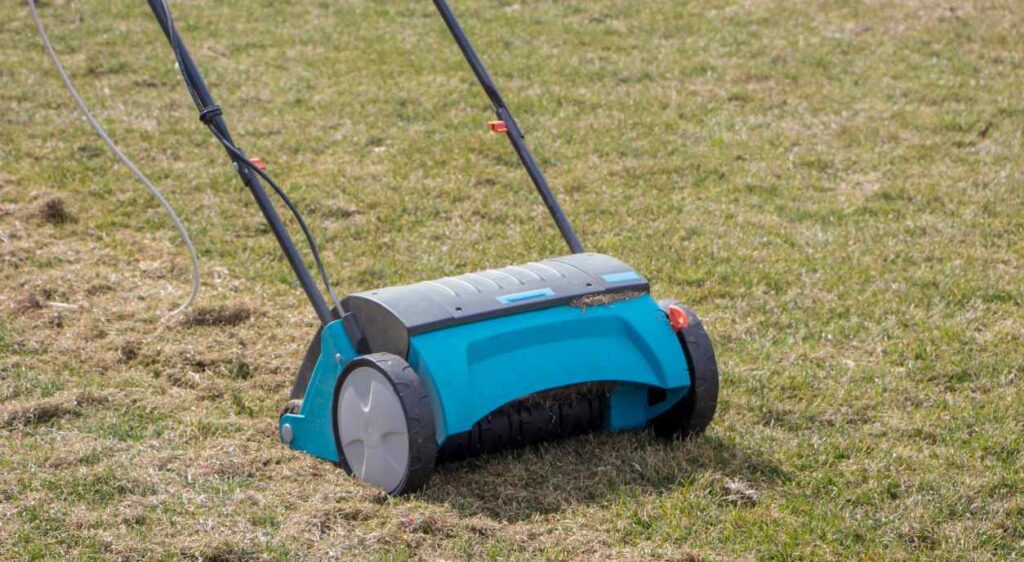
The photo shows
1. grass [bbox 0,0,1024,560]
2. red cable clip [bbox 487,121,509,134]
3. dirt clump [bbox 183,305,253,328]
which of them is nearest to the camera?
grass [bbox 0,0,1024,560]

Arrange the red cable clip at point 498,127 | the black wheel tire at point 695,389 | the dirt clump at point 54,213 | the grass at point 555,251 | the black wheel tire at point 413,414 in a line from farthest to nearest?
the dirt clump at point 54,213 → the red cable clip at point 498,127 → the black wheel tire at point 695,389 → the grass at point 555,251 → the black wheel tire at point 413,414

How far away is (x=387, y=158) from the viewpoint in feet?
24.7

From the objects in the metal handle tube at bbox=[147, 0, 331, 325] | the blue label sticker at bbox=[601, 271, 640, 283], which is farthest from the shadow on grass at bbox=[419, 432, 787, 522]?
the metal handle tube at bbox=[147, 0, 331, 325]

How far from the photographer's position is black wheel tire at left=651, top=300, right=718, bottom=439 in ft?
13.4

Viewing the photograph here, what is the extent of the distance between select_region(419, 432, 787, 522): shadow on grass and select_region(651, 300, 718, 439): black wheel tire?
56 mm

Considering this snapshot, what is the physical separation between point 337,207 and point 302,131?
4.16ft

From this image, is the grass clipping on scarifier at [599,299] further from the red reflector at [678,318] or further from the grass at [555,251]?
the grass at [555,251]

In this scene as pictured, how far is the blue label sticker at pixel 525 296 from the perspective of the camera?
3.92 metres

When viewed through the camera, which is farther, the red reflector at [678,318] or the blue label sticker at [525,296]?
the red reflector at [678,318]

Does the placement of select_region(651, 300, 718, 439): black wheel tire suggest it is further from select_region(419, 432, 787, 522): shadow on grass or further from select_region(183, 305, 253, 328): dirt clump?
select_region(183, 305, 253, 328): dirt clump

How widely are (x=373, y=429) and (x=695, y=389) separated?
975 mm

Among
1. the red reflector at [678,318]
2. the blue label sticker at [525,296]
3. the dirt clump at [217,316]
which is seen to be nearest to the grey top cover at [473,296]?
the blue label sticker at [525,296]

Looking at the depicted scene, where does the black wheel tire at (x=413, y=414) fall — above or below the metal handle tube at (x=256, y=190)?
below

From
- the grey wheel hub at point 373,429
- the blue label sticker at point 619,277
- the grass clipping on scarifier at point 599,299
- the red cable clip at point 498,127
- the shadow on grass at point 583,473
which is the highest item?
the red cable clip at point 498,127
